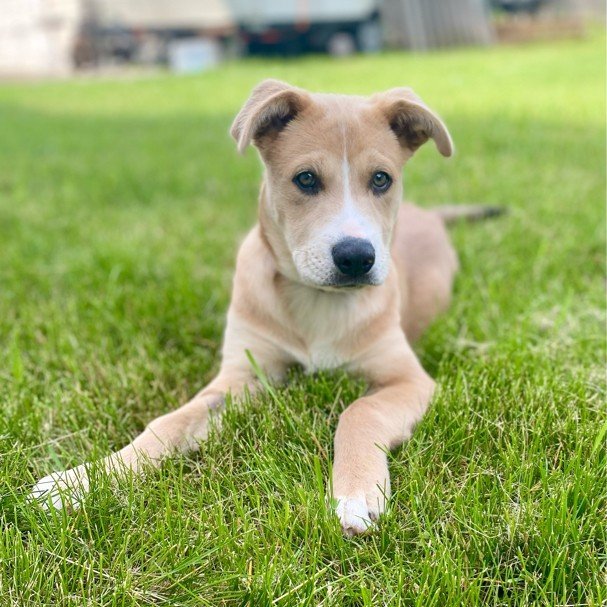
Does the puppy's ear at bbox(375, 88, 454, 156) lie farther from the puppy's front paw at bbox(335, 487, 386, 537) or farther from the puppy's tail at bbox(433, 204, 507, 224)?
the puppy's tail at bbox(433, 204, 507, 224)

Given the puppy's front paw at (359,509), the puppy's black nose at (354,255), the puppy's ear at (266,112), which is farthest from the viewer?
the puppy's ear at (266,112)

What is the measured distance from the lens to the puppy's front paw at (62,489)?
2254 mm

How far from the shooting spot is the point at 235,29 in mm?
23250

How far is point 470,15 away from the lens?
74.9 ft

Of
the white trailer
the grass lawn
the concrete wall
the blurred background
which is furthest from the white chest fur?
the concrete wall

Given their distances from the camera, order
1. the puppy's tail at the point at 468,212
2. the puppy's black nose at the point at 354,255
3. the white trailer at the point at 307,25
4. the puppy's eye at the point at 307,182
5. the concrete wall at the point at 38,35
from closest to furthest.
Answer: the puppy's black nose at the point at 354,255 < the puppy's eye at the point at 307,182 < the puppy's tail at the point at 468,212 < the white trailer at the point at 307,25 < the concrete wall at the point at 38,35

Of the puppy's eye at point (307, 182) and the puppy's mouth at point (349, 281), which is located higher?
the puppy's eye at point (307, 182)

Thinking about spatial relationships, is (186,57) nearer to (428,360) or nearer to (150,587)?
(428,360)

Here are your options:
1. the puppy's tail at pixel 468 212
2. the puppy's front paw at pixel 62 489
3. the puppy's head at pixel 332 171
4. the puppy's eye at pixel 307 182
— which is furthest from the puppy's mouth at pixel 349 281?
the puppy's tail at pixel 468 212

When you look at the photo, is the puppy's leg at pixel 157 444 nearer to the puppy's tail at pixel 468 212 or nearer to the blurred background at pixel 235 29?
the puppy's tail at pixel 468 212

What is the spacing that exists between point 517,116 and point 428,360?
23.1ft

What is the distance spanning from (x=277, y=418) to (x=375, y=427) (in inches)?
14.8

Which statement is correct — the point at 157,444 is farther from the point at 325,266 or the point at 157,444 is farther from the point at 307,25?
the point at 307,25

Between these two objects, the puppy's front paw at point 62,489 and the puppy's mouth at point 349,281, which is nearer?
the puppy's front paw at point 62,489
